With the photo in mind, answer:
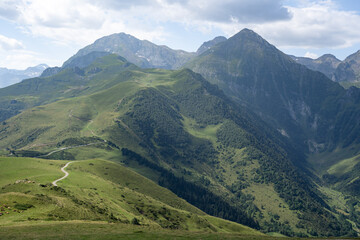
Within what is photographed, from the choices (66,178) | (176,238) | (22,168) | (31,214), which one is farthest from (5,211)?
(22,168)

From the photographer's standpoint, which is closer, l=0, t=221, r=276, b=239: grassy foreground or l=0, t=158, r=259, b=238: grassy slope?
l=0, t=221, r=276, b=239: grassy foreground

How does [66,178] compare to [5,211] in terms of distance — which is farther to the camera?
[66,178]

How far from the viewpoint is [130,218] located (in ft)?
466

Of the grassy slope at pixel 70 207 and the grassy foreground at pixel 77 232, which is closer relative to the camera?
the grassy foreground at pixel 77 232

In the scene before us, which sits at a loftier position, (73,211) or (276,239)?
(73,211)

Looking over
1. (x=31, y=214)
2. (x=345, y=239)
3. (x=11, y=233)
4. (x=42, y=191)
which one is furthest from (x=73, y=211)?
(x=345, y=239)

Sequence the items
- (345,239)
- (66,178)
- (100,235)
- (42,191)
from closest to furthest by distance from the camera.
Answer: (100,235) < (345,239) < (42,191) < (66,178)

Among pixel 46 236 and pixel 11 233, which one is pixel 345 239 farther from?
pixel 11 233

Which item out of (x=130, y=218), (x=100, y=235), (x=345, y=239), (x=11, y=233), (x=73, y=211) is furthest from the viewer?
(x=130, y=218)

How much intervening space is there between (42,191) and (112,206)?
36925mm

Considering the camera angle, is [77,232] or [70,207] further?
[70,207]

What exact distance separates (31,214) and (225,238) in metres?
66.1

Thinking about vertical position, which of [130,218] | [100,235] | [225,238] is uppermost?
[100,235]

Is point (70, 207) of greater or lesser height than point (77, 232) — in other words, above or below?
below
